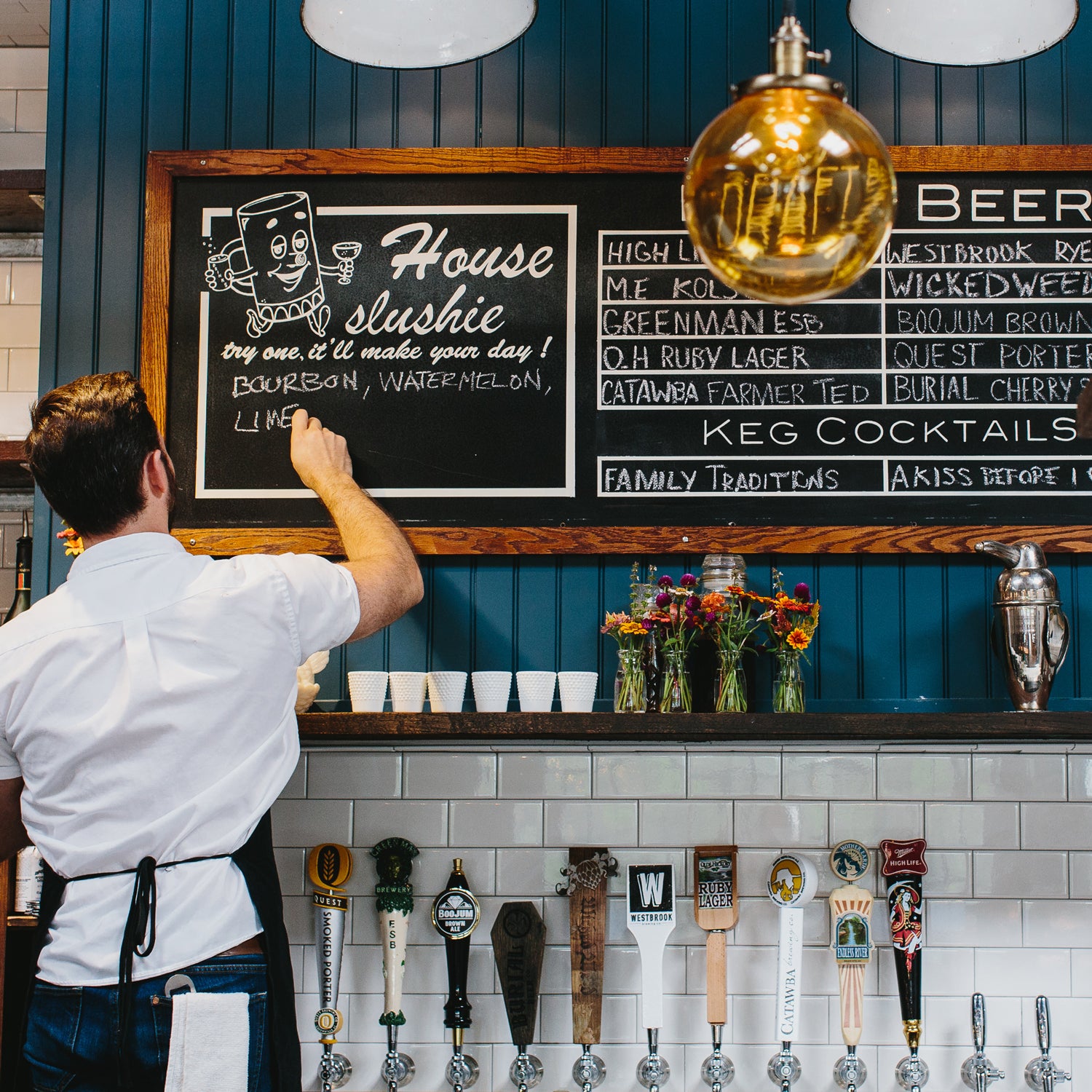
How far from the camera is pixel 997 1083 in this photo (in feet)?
7.44

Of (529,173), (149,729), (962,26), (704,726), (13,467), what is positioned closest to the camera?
(149,729)

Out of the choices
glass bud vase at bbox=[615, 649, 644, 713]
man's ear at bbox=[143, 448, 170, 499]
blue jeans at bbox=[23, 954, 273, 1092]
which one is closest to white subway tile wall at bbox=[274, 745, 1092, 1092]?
glass bud vase at bbox=[615, 649, 644, 713]

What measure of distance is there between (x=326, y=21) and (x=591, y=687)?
1.31 meters

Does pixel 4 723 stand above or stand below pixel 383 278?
below

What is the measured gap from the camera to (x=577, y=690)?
2.21 m

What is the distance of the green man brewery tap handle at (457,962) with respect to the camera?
7.31 ft

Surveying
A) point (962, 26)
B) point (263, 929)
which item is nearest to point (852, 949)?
point (263, 929)

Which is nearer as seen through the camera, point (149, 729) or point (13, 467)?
point (149, 729)

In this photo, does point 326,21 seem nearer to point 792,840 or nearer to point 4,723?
point 4,723

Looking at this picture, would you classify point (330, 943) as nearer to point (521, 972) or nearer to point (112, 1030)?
point (521, 972)

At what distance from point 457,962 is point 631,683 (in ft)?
2.14

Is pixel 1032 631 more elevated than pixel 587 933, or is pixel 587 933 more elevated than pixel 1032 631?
pixel 1032 631

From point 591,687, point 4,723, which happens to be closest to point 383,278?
point 591,687

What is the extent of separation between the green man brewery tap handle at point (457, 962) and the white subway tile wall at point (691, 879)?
2.7 inches
